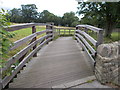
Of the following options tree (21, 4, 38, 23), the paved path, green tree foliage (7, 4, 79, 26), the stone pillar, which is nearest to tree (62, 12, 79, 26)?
green tree foliage (7, 4, 79, 26)

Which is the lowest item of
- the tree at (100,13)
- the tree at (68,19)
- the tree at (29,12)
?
the tree at (100,13)

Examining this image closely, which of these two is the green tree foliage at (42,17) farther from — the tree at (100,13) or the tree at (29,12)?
the tree at (100,13)

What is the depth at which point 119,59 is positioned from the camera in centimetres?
209

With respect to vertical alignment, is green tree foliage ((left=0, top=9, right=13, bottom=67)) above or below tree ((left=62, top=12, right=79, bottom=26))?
below

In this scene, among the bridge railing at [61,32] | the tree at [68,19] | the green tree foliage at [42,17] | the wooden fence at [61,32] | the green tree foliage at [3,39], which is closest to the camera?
the green tree foliage at [3,39]

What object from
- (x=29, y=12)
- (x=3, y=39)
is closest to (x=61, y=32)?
(x=3, y=39)

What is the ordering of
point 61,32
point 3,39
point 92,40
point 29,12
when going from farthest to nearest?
1. point 29,12
2. point 61,32
3. point 92,40
4. point 3,39

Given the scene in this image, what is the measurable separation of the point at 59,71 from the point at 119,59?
139cm

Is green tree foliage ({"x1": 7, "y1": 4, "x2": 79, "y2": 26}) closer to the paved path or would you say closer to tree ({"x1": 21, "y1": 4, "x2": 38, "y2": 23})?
tree ({"x1": 21, "y1": 4, "x2": 38, "y2": 23})

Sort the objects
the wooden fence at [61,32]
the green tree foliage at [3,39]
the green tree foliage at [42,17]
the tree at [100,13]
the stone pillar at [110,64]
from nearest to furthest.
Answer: the green tree foliage at [3,39], the stone pillar at [110,64], the tree at [100,13], the wooden fence at [61,32], the green tree foliage at [42,17]

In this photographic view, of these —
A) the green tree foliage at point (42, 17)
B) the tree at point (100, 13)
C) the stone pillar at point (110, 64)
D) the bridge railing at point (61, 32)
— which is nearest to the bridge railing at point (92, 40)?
the stone pillar at point (110, 64)

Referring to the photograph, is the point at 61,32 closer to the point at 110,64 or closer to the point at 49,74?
the point at 49,74

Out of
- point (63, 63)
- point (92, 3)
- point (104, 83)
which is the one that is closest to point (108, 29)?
point (92, 3)

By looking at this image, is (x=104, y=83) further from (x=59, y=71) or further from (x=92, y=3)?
(x=92, y=3)
